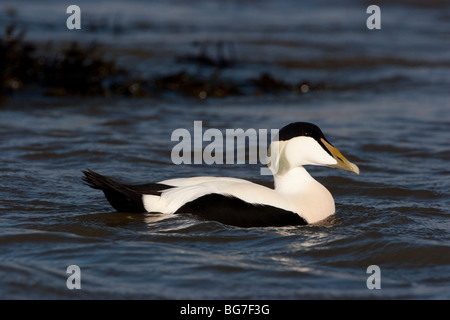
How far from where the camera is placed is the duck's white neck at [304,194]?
562cm

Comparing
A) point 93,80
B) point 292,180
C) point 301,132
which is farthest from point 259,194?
point 93,80

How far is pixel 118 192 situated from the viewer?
554 cm

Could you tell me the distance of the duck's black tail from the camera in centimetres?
551

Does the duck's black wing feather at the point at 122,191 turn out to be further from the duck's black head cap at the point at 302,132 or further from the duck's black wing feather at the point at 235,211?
the duck's black head cap at the point at 302,132

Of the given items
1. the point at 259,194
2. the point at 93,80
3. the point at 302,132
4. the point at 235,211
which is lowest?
the point at 235,211

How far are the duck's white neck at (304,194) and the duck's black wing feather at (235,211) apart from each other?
13 cm

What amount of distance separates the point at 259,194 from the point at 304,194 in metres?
0.38

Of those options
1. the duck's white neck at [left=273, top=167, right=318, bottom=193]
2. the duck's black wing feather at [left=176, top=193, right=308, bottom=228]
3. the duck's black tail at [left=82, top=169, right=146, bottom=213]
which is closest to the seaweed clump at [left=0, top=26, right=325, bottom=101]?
the duck's black tail at [left=82, top=169, right=146, bottom=213]

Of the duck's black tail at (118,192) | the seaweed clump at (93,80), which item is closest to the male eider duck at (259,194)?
the duck's black tail at (118,192)

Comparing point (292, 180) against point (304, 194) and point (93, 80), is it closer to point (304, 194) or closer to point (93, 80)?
point (304, 194)

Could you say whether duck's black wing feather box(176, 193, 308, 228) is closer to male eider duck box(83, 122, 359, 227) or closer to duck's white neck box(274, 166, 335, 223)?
male eider duck box(83, 122, 359, 227)
